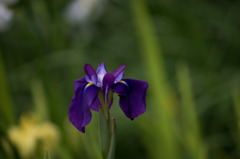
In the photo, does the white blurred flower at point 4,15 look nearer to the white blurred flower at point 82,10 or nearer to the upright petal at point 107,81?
the white blurred flower at point 82,10

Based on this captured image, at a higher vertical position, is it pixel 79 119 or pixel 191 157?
pixel 79 119

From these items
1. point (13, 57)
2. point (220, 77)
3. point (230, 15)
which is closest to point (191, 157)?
point (220, 77)

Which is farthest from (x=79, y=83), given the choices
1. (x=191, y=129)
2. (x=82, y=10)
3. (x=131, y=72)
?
(x=82, y=10)

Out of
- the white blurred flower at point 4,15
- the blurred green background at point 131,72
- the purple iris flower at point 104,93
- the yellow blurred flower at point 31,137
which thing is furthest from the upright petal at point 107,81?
the white blurred flower at point 4,15

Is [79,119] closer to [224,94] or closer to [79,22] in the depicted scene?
[224,94]

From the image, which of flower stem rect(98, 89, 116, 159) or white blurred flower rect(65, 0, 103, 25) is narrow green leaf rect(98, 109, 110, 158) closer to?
flower stem rect(98, 89, 116, 159)
